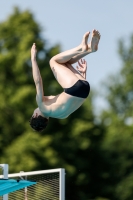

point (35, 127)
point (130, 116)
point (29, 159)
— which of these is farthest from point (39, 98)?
point (130, 116)

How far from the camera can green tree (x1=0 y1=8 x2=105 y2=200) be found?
27.7 metres

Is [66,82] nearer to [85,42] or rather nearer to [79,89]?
[79,89]

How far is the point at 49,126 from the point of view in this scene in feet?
94.1

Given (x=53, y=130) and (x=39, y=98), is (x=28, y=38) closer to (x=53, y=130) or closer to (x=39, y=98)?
(x=53, y=130)

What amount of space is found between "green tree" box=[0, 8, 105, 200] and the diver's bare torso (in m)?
17.9

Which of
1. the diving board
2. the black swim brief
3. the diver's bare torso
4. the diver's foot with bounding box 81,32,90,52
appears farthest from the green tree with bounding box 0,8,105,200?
the diver's foot with bounding box 81,32,90,52

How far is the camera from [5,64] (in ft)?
95.0

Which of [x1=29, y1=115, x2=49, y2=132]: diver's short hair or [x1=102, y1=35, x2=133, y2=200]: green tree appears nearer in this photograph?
[x1=29, y1=115, x2=49, y2=132]: diver's short hair

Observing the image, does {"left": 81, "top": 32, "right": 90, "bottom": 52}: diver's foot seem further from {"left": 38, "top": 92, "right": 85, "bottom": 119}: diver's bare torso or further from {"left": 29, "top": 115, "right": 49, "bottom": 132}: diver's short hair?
{"left": 29, "top": 115, "right": 49, "bottom": 132}: diver's short hair

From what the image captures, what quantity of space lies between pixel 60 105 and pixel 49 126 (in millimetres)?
20219

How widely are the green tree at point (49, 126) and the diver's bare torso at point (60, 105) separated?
58.9 ft

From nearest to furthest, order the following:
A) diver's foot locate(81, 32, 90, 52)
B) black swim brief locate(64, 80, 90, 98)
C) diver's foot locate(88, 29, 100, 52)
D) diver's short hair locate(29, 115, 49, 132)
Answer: diver's foot locate(88, 29, 100, 52) < diver's foot locate(81, 32, 90, 52) < black swim brief locate(64, 80, 90, 98) < diver's short hair locate(29, 115, 49, 132)

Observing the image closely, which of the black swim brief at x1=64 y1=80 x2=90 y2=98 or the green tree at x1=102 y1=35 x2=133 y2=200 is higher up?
the green tree at x1=102 y1=35 x2=133 y2=200

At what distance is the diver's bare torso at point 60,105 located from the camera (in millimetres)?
8469
